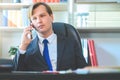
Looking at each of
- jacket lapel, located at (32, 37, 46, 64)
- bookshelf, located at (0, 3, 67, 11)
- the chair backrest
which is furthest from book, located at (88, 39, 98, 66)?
jacket lapel, located at (32, 37, 46, 64)

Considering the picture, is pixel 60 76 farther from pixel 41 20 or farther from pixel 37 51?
pixel 41 20

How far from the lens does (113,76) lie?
510mm

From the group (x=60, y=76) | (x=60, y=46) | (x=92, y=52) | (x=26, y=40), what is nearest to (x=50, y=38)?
(x=60, y=46)

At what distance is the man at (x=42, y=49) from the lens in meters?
1.65

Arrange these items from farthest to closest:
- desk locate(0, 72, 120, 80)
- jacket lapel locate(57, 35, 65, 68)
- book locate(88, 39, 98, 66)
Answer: book locate(88, 39, 98, 66)
jacket lapel locate(57, 35, 65, 68)
desk locate(0, 72, 120, 80)

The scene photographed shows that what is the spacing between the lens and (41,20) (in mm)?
1843

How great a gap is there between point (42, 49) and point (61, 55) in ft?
0.49

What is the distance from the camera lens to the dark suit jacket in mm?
1633

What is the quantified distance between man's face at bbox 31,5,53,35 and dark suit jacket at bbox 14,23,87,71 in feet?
0.27

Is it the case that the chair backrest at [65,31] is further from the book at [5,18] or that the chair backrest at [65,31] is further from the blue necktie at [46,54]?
the book at [5,18]

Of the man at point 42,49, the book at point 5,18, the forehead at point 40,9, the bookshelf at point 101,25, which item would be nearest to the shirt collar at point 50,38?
the man at point 42,49

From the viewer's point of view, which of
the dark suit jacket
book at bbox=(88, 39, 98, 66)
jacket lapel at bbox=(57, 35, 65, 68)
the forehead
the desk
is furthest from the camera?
book at bbox=(88, 39, 98, 66)

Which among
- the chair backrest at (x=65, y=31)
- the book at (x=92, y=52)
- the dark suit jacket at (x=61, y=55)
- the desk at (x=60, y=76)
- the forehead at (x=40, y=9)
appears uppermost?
the forehead at (x=40, y=9)

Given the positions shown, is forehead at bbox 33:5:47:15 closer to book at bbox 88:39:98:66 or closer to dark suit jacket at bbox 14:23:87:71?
dark suit jacket at bbox 14:23:87:71
